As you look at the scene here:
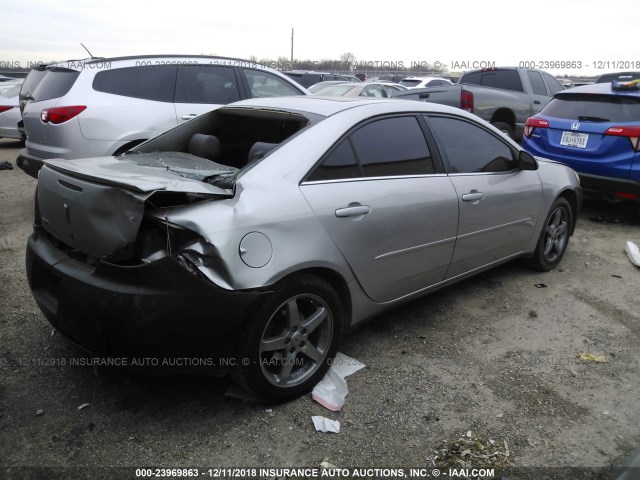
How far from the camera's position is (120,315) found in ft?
7.48

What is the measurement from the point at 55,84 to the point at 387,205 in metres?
4.51

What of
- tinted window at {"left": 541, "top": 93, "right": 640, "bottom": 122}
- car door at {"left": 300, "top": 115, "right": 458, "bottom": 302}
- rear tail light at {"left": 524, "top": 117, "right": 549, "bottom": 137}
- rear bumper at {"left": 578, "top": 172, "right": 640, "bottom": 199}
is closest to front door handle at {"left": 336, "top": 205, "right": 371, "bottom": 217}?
car door at {"left": 300, "top": 115, "right": 458, "bottom": 302}

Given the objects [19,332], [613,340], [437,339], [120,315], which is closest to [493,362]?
[437,339]

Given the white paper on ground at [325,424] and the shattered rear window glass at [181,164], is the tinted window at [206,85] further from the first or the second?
the white paper on ground at [325,424]

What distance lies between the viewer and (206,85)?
6023 mm

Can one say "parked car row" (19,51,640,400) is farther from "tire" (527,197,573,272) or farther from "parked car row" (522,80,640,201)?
"parked car row" (522,80,640,201)

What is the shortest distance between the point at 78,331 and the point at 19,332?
121cm

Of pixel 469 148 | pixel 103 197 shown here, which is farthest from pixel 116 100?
pixel 469 148

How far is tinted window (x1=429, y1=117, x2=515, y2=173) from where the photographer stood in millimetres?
3607

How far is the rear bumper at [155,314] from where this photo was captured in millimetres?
2271

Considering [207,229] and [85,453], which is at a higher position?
[207,229]

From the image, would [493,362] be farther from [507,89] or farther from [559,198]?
[507,89]

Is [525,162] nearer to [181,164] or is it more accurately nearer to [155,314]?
[181,164]

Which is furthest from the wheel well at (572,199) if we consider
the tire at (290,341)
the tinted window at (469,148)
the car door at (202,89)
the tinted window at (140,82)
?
the tinted window at (140,82)
